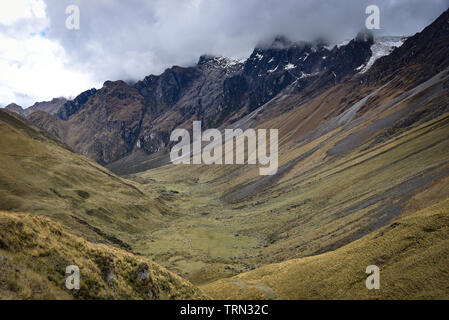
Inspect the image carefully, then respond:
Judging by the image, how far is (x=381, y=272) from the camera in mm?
24766

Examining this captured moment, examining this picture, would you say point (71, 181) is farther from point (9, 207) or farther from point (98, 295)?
point (98, 295)

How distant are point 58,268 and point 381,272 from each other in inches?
1034

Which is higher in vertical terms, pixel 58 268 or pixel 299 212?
pixel 299 212

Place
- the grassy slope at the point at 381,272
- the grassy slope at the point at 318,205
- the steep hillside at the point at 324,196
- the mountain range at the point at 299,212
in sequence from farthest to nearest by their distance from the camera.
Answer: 1. the steep hillside at the point at 324,196
2. the grassy slope at the point at 318,205
3. the mountain range at the point at 299,212
4. the grassy slope at the point at 381,272

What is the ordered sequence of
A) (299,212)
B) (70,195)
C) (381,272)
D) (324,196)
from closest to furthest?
(381,272) < (324,196) < (299,212) < (70,195)

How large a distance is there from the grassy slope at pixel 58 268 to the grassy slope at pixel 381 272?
31.8ft

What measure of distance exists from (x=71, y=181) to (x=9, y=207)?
103 feet

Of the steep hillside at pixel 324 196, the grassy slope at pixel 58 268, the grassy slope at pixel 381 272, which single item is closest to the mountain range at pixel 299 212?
the grassy slope at pixel 381 272

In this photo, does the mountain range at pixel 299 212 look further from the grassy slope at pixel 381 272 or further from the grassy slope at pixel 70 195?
the grassy slope at pixel 70 195

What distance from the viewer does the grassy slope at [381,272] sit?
72.4 ft

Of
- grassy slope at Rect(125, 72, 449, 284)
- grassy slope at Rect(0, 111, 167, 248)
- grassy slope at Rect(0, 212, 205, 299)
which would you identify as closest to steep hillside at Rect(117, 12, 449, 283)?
grassy slope at Rect(125, 72, 449, 284)

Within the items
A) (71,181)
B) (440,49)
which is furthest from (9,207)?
(440,49)

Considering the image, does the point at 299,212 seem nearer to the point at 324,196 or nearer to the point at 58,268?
the point at 324,196

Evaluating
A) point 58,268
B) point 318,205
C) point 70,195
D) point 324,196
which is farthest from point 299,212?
point 70,195
